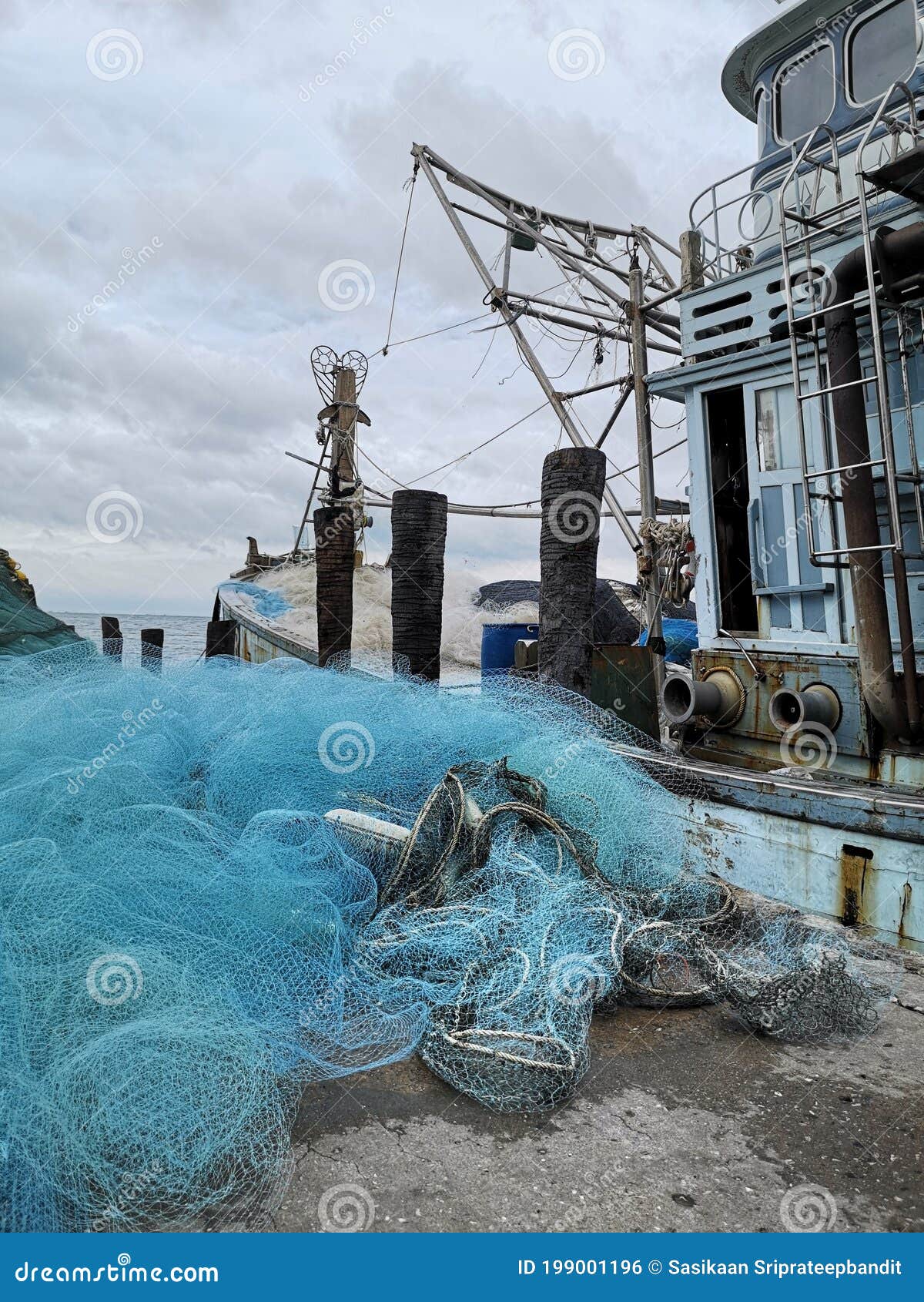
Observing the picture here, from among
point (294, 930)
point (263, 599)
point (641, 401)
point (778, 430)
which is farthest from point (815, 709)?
point (263, 599)

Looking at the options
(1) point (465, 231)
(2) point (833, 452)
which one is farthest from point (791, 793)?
(1) point (465, 231)

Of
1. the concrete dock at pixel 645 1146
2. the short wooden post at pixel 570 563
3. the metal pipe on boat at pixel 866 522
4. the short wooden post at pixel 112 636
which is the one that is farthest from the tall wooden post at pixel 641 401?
the short wooden post at pixel 112 636

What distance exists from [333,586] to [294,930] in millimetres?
8111

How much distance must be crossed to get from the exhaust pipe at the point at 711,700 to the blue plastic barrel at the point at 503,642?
3283mm

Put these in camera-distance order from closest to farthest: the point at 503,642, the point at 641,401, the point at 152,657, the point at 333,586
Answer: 1. the point at 503,642
2. the point at 152,657
3. the point at 641,401
4. the point at 333,586

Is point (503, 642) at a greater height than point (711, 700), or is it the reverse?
point (503, 642)

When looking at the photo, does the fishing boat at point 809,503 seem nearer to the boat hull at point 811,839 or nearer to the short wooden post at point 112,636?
the boat hull at point 811,839

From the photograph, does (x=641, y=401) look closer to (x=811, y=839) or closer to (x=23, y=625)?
(x=811, y=839)

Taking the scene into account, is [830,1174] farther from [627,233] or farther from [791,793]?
[627,233]

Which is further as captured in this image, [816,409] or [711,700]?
[711,700]

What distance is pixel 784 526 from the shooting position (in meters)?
6.01

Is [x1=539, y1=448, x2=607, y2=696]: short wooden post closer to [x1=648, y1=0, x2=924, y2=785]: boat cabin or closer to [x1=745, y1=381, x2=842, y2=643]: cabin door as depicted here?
[x1=648, y1=0, x2=924, y2=785]: boat cabin

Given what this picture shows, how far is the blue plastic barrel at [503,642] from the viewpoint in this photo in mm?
9414

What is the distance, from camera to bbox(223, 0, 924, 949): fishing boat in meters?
4.76
